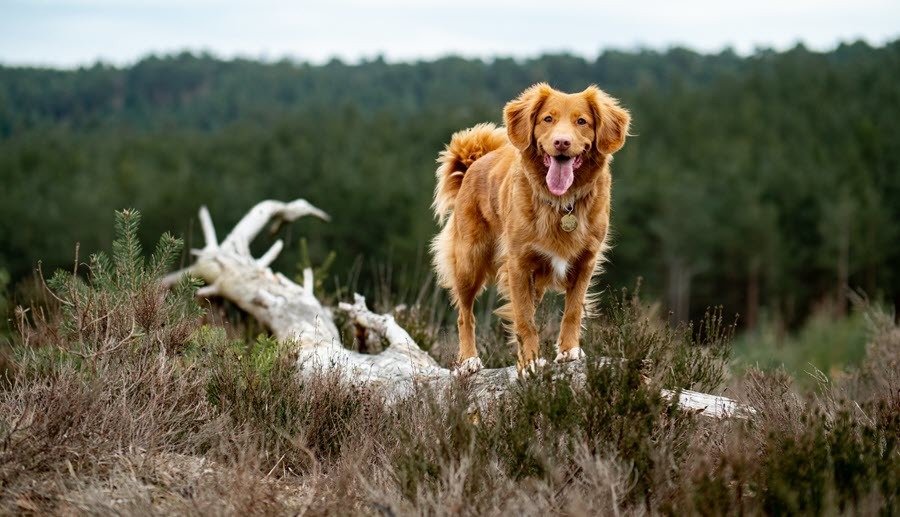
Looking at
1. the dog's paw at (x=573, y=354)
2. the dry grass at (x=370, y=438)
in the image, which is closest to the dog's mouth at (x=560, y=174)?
the dry grass at (x=370, y=438)

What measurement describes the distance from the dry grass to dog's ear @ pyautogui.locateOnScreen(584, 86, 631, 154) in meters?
0.93

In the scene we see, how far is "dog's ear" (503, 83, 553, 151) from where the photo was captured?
520 centimetres

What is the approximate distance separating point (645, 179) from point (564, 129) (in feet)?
164

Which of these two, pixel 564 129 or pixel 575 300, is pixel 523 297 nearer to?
pixel 575 300

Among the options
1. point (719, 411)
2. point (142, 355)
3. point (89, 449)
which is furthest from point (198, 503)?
point (719, 411)

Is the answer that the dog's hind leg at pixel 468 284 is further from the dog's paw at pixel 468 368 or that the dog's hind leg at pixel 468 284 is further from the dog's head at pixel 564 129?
the dog's head at pixel 564 129

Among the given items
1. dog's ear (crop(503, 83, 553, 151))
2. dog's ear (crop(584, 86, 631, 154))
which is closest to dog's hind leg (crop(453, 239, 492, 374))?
dog's ear (crop(503, 83, 553, 151))

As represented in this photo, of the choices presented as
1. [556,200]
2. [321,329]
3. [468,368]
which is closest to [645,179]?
[321,329]

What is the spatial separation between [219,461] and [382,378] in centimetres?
138

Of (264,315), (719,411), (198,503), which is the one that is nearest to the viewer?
(198,503)

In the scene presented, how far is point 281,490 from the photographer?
12.5 ft

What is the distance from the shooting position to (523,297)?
5270 mm

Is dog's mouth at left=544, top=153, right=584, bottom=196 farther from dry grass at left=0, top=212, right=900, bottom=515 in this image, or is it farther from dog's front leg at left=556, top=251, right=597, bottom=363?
dry grass at left=0, top=212, right=900, bottom=515

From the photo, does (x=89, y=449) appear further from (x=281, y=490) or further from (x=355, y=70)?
(x=355, y=70)
